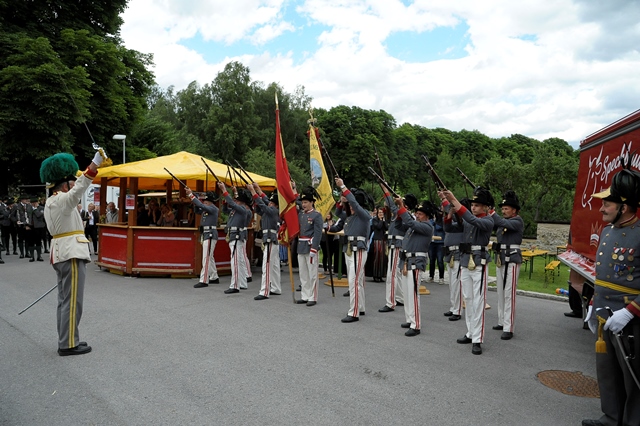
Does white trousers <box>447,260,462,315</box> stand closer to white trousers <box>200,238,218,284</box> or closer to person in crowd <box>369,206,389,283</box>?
person in crowd <box>369,206,389,283</box>

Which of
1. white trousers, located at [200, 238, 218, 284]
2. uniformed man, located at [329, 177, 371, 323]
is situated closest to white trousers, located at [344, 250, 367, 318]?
uniformed man, located at [329, 177, 371, 323]

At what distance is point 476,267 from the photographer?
629 centimetres

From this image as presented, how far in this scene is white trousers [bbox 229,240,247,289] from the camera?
396 inches

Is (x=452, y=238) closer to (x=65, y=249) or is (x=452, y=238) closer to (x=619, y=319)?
(x=619, y=319)

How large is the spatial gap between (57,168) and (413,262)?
16.1ft

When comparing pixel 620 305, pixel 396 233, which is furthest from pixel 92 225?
pixel 620 305

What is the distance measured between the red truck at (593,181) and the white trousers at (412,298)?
85.1 inches

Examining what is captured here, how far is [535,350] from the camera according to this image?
6.21 meters

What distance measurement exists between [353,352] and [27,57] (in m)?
18.8

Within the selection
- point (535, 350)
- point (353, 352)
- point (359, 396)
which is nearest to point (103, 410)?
point (359, 396)

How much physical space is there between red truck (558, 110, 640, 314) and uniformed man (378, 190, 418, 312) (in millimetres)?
2711

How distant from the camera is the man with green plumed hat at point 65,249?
5.57 metres

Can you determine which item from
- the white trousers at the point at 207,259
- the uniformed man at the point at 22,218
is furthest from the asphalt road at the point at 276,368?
the uniformed man at the point at 22,218

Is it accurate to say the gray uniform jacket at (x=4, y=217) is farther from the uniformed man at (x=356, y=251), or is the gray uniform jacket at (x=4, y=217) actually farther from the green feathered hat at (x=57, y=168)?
the uniformed man at (x=356, y=251)
